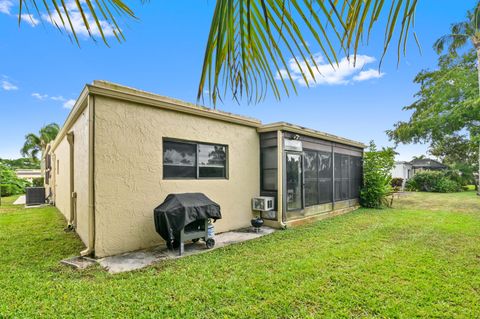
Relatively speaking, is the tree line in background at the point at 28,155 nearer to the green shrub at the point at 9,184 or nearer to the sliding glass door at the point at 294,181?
the green shrub at the point at 9,184

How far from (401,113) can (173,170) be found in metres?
24.1

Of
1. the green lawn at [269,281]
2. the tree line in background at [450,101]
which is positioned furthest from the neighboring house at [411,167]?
the green lawn at [269,281]

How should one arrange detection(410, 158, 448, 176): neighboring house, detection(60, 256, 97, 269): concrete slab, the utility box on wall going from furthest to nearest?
detection(410, 158, 448, 176): neighboring house < the utility box on wall < detection(60, 256, 97, 269): concrete slab

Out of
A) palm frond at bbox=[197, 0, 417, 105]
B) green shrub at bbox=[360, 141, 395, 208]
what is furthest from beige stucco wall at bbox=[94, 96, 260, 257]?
green shrub at bbox=[360, 141, 395, 208]

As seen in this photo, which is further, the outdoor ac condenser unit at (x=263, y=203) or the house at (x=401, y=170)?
the house at (x=401, y=170)

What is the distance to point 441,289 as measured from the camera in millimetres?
3582

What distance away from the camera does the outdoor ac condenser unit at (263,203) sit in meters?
7.38

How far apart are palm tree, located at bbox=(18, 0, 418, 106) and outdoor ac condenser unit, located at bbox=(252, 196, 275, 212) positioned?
21.2 feet

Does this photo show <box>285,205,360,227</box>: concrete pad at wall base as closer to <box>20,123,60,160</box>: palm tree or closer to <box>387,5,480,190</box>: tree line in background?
<box>387,5,480,190</box>: tree line in background

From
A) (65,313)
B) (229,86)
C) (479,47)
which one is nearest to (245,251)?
(65,313)

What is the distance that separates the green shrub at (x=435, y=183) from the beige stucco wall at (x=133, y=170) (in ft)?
64.6

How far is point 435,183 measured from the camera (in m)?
19.9

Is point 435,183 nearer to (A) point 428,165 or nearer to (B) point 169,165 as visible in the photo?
(A) point 428,165

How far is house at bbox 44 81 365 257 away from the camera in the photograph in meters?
4.93
